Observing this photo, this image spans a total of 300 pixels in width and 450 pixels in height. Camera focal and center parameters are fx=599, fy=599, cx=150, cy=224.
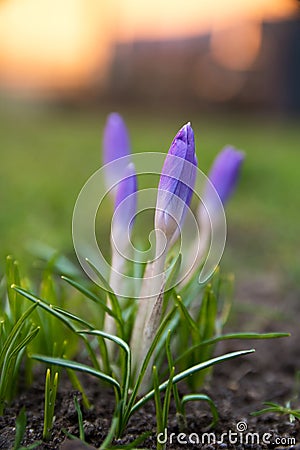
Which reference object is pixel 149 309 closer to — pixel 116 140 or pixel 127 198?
pixel 127 198

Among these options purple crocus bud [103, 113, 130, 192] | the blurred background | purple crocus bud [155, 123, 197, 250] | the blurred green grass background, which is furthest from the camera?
the blurred background

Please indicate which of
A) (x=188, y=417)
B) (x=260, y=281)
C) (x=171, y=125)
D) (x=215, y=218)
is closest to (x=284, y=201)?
(x=260, y=281)

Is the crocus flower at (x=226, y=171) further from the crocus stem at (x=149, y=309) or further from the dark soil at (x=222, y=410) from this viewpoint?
the dark soil at (x=222, y=410)

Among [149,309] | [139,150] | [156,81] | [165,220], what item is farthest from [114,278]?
[156,81]

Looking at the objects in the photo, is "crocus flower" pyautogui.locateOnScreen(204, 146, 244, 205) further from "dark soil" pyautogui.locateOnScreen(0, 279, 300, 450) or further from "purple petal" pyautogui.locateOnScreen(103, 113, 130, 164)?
"dark soil" pyautogui.locateOnScreen(0, 279, 300, 450)

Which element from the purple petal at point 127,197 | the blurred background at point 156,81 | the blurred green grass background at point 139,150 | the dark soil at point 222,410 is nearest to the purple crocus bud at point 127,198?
the purple petal at point 127,197

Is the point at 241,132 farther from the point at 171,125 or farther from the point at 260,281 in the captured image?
the point at 260,281

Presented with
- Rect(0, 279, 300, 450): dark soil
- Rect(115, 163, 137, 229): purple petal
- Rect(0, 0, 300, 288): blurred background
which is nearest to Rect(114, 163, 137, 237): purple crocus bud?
Rect(115, 163, 137, 229): purple petal
